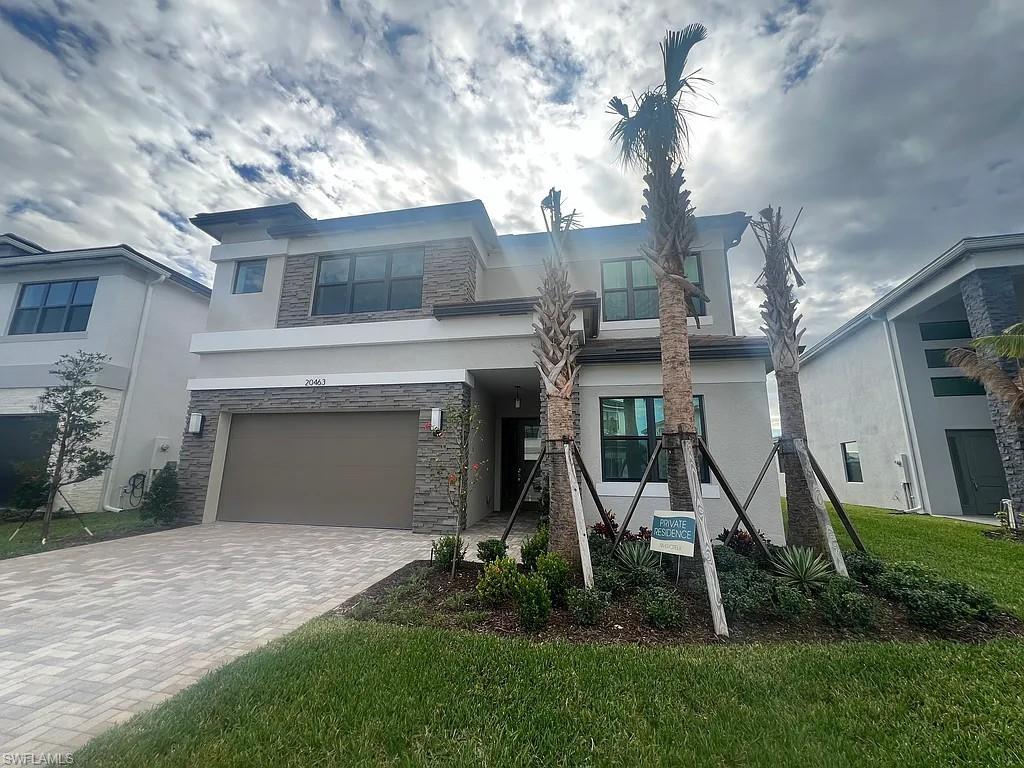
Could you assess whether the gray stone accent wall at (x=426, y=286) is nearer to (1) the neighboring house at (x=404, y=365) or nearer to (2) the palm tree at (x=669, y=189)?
(1) the neighboring house at (x=404, y=365)

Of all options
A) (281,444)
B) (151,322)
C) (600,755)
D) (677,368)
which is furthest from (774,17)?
(151,322)

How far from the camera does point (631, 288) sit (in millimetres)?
11281

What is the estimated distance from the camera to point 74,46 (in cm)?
679

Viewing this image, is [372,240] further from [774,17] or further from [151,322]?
[774,17]

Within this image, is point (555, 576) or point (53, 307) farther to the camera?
point (53, 307)

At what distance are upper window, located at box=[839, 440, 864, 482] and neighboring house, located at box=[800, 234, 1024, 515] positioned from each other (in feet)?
0.41

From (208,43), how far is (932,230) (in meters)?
18.0

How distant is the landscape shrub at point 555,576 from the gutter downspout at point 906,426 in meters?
15.2

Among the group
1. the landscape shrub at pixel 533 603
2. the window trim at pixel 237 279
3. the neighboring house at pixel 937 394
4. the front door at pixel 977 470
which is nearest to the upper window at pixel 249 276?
the window trim at pixel 237 279

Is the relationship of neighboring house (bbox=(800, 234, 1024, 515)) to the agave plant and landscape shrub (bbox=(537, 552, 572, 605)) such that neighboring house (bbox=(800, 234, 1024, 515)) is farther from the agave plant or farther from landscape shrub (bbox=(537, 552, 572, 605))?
landscape shrub (bbox=(537, 552, 572, 605))

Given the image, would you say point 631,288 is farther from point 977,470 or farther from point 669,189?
point 977,470

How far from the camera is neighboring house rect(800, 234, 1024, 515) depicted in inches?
416

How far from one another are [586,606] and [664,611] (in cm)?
78

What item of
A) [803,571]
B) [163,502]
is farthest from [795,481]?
[163,502]
